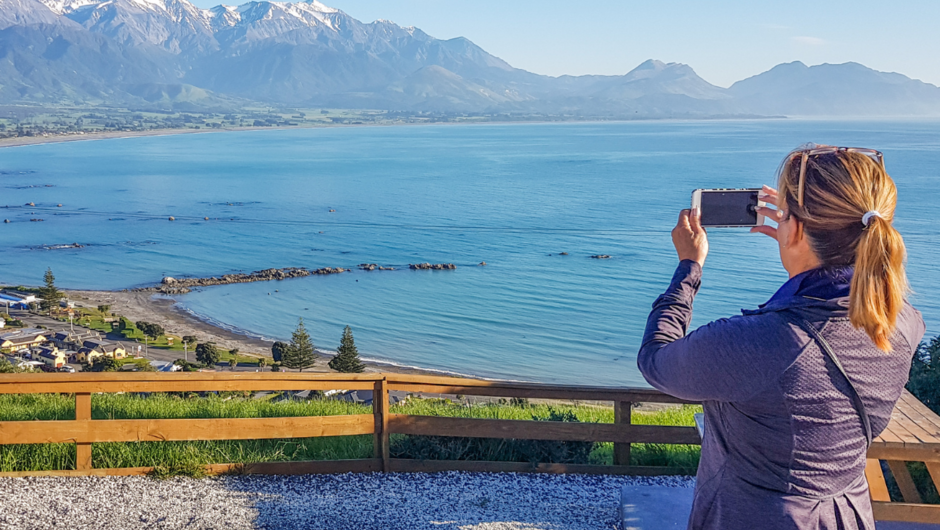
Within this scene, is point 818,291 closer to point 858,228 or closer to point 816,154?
point 858,228

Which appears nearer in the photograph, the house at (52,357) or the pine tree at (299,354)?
the house at (52,357)

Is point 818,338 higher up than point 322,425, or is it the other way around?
point 818,338

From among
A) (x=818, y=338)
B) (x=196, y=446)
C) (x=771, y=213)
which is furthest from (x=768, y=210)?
(x=196, y=446)

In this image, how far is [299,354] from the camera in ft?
103

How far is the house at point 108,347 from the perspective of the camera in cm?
3256

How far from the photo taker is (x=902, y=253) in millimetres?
1810

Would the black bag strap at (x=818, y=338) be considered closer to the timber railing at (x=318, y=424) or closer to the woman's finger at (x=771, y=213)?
the woman's finger at (x=771, y=213)

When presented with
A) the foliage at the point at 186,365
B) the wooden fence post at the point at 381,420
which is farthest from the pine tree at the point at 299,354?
the wooden fence post at the point at 381,420

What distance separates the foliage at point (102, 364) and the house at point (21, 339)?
14.8 ft

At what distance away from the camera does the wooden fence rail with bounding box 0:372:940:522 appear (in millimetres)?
5652

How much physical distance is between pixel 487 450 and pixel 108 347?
3084 cm

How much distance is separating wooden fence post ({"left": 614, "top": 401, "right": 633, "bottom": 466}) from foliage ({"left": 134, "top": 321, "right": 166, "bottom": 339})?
33054mm

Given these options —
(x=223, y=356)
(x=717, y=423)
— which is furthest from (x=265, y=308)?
(x=717, y=423)

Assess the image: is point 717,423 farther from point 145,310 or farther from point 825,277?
point 145,310
